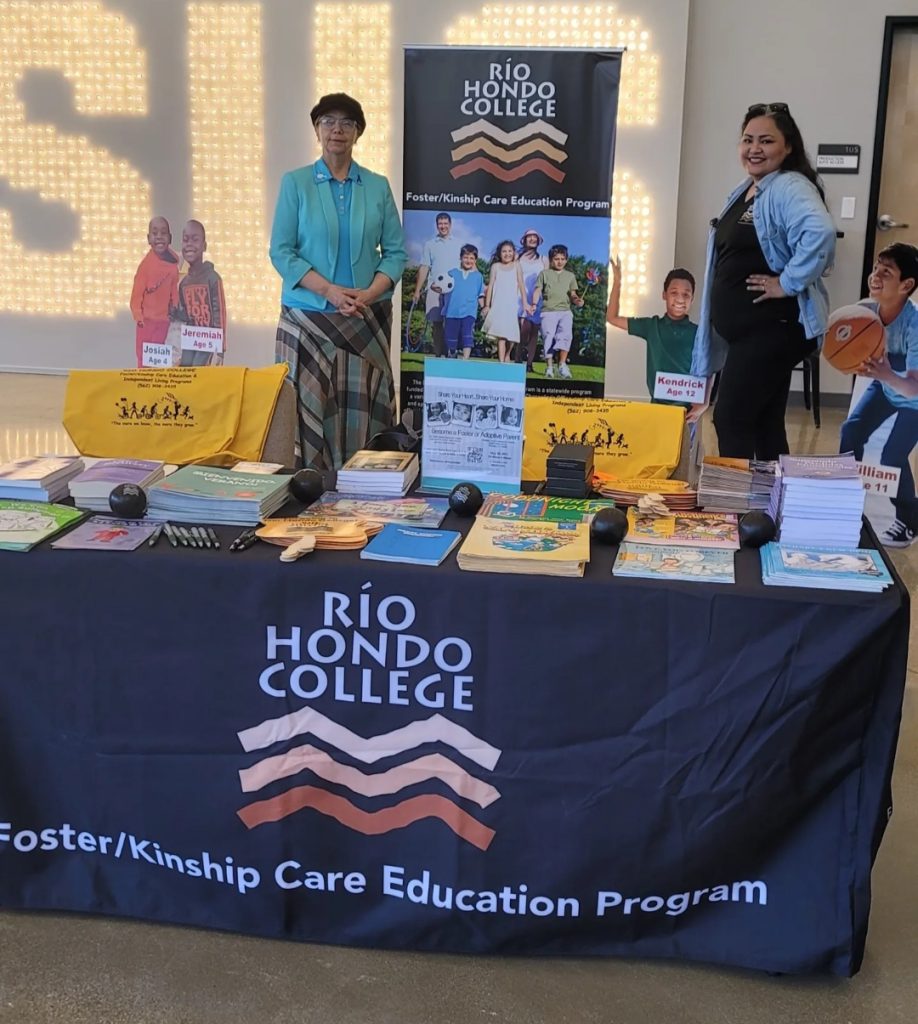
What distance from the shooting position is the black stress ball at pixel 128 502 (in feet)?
6.06

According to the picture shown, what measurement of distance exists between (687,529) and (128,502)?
0.94m

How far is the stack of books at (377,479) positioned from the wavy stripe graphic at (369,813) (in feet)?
1.91

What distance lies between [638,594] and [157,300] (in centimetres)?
377

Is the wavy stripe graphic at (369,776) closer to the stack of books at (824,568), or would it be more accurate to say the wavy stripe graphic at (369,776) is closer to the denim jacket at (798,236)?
the stack of books at (824,568)

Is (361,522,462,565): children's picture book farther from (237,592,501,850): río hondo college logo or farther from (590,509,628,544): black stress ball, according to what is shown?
(590,509,628,544): black stress ball

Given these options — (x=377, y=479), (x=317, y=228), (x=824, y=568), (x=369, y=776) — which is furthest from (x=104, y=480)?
(x=317, y=228)

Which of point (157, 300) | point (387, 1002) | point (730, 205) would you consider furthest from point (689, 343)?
point (387, 1002)

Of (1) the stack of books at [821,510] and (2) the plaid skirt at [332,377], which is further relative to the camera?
(2) the plaid skirt at [332,377]

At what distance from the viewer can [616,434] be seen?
2.38 meters

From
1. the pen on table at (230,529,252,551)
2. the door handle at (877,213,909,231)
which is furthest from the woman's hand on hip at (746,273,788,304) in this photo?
the door handle at (877,213,909,231)

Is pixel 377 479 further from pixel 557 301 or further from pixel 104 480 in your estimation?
pixel 557 301

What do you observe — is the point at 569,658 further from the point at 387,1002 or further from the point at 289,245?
the point at 289,245

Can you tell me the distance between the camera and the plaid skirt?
359 centimetres

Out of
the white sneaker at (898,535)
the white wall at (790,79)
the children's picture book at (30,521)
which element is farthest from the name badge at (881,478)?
the children's picture book at (30,521)
